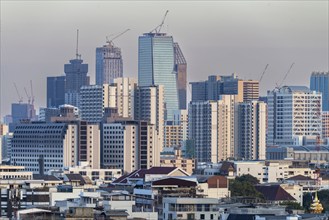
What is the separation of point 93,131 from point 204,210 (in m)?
88.6

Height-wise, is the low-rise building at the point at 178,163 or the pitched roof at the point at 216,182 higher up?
the low-rise building at the point at 178,163

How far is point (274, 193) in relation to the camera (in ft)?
389

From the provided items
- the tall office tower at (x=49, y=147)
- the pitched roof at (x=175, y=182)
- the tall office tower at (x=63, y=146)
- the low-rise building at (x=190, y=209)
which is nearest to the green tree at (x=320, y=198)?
the pitched roof at (x=175, y=182)

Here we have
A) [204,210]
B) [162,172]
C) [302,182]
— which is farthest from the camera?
[302,182]

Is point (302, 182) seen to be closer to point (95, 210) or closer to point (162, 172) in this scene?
point (162, 172)

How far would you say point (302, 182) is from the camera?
139000 millimetres

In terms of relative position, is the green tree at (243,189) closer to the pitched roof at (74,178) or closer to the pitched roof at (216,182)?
the pitched roof at (216,182)

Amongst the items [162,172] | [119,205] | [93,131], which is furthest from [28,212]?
[93,131]

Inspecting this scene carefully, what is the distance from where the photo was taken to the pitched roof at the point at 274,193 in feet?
381

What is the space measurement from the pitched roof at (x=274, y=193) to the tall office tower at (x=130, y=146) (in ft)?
142

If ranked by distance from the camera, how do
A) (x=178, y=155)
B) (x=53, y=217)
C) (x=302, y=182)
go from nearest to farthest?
(x=53, y=217)
(x=302, y=182)
(x=178, y=155)

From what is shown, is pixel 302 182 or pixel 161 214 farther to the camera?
pixel 302 182

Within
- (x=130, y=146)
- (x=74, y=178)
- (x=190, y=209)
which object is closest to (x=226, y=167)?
(x=130, y=146)

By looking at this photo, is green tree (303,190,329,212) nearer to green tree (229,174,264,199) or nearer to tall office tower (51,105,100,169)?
green tree (229,174,264,199)
